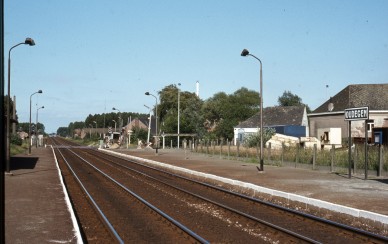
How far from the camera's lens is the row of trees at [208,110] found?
285ft

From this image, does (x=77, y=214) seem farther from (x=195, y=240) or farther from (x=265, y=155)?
(x=265, y=155)

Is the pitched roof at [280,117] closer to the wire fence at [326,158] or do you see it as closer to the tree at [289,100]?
the wire fence at [326,158]

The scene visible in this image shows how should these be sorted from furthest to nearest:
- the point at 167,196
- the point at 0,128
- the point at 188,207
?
the point at 167,196 → the point at 188,207 → the point at 0,128

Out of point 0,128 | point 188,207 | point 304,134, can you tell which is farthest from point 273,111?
point 0,128

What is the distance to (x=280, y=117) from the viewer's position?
75.1m

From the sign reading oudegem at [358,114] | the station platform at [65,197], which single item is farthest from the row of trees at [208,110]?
the sign reading oudegem at [358,114]

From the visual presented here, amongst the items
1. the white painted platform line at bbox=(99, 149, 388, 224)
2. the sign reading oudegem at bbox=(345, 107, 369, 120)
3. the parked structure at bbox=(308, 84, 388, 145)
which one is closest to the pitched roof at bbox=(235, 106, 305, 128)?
the parked structure at bbox=(308, 84, 388, 145)

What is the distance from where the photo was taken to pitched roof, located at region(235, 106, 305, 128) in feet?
237

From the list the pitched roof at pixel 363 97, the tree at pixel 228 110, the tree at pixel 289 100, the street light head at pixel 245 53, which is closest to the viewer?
the street light head at pixel 245 53

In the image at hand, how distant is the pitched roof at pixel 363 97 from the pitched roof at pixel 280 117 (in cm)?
1390

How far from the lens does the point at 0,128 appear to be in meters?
4.44

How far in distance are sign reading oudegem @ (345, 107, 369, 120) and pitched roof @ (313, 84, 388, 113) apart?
34625mm

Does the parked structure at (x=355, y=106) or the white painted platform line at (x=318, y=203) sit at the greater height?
the parked structure at (x=355, y=106)

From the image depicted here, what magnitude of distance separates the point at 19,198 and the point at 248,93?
11727 cm
